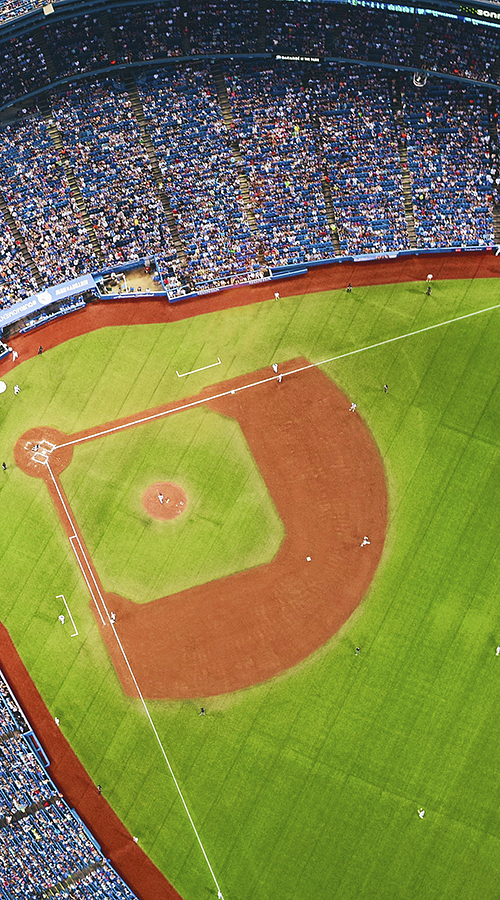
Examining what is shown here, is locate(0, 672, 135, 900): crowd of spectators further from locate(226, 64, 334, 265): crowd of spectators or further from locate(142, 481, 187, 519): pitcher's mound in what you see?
locate(226, 64, 334, 265): crowd of spectators

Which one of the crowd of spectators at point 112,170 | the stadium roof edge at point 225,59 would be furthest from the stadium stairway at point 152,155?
the stadium roof edge at point 225,59

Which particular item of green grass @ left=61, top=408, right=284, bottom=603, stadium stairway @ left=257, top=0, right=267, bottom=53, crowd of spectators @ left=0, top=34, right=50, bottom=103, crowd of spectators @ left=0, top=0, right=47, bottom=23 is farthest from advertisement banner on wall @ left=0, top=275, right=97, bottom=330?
stadium stairway @ left=257, top=0, right=267, bottom=53

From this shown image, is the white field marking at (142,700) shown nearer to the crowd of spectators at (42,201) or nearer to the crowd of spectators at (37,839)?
the crowd of spectators at (37,839)

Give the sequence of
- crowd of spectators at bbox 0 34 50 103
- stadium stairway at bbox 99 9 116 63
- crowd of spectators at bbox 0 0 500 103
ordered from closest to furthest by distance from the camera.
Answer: crowd of spectators at bbox 0 34 50 103
stadium stairway at bbox 99 9 116 63
crowd of spectators at bbox 0 0 500 103

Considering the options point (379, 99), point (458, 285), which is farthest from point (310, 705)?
point (379, 99)

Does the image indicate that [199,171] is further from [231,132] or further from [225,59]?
[225,59]

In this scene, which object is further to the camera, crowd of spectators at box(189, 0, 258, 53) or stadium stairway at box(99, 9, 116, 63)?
crowd of spectators at box(189, 0, 258, 53)
